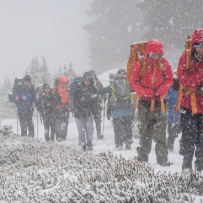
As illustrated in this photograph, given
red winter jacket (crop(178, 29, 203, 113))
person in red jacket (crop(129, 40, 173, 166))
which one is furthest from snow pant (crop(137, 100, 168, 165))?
red winter jacket (crop(178, 29, 203, 113))

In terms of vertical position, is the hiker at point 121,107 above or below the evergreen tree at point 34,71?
below

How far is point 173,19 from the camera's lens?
1938 cm

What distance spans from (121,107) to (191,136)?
3276 mm

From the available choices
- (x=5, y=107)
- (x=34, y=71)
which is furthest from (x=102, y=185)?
(x=34, y=71)

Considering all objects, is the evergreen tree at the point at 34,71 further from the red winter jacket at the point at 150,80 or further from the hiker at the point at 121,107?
the red winter jacket at the point at 150,80

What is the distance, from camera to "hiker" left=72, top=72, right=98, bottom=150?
6.99 m

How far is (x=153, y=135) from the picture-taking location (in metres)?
4.47

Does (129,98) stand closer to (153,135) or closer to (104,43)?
(153,135)

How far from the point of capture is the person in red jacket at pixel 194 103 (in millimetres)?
3381

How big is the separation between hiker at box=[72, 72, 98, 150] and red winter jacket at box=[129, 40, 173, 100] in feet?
10.0

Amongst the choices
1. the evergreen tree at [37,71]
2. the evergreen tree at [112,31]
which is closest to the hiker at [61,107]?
the evergreen tree at [37,71]

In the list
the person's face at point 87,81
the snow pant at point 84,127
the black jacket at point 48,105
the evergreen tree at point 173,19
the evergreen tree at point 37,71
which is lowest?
the snow pant at point 84,127

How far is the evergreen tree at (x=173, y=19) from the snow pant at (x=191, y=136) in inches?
708

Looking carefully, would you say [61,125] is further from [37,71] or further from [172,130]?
[37,71]
